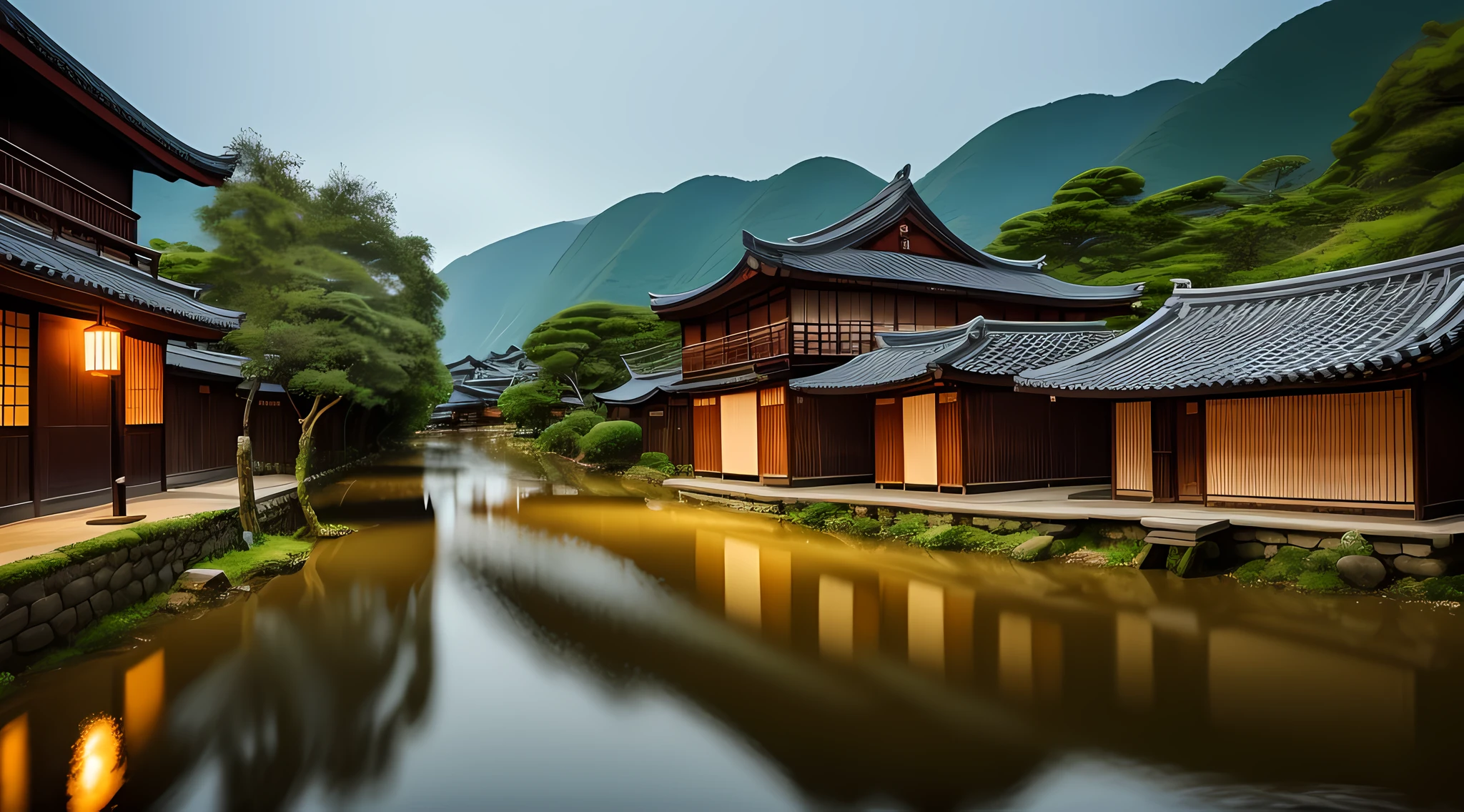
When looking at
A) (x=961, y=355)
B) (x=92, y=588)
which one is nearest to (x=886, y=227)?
(x=961, y=355)

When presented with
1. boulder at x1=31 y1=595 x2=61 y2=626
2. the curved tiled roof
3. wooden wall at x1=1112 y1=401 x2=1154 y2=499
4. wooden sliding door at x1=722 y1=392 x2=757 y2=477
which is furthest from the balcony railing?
boulder at x1=31 y1=595 x2=61 y2=626

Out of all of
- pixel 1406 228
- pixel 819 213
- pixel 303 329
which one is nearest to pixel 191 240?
pixel 303 329

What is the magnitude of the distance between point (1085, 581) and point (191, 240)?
127 feet

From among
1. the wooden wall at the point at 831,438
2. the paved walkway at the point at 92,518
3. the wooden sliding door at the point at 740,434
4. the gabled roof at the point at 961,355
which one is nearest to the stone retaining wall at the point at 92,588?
the paved walkway at the point at 92,518

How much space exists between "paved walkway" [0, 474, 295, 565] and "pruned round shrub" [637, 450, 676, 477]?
1296 centimetres

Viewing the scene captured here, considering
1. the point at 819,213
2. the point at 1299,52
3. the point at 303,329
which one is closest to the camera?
the point at 303,329

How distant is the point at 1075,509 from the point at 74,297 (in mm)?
15225

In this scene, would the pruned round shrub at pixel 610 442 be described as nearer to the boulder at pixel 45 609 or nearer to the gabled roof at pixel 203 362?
the gabled roof at pixel 203 362

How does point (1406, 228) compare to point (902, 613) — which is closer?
point (902, 613)

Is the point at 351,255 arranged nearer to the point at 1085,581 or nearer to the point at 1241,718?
the point at 1085,581

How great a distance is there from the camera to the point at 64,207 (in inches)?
475

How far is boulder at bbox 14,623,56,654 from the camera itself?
617 centimetres

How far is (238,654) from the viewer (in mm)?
6816

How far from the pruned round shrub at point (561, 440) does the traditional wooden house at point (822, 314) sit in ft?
26.9
